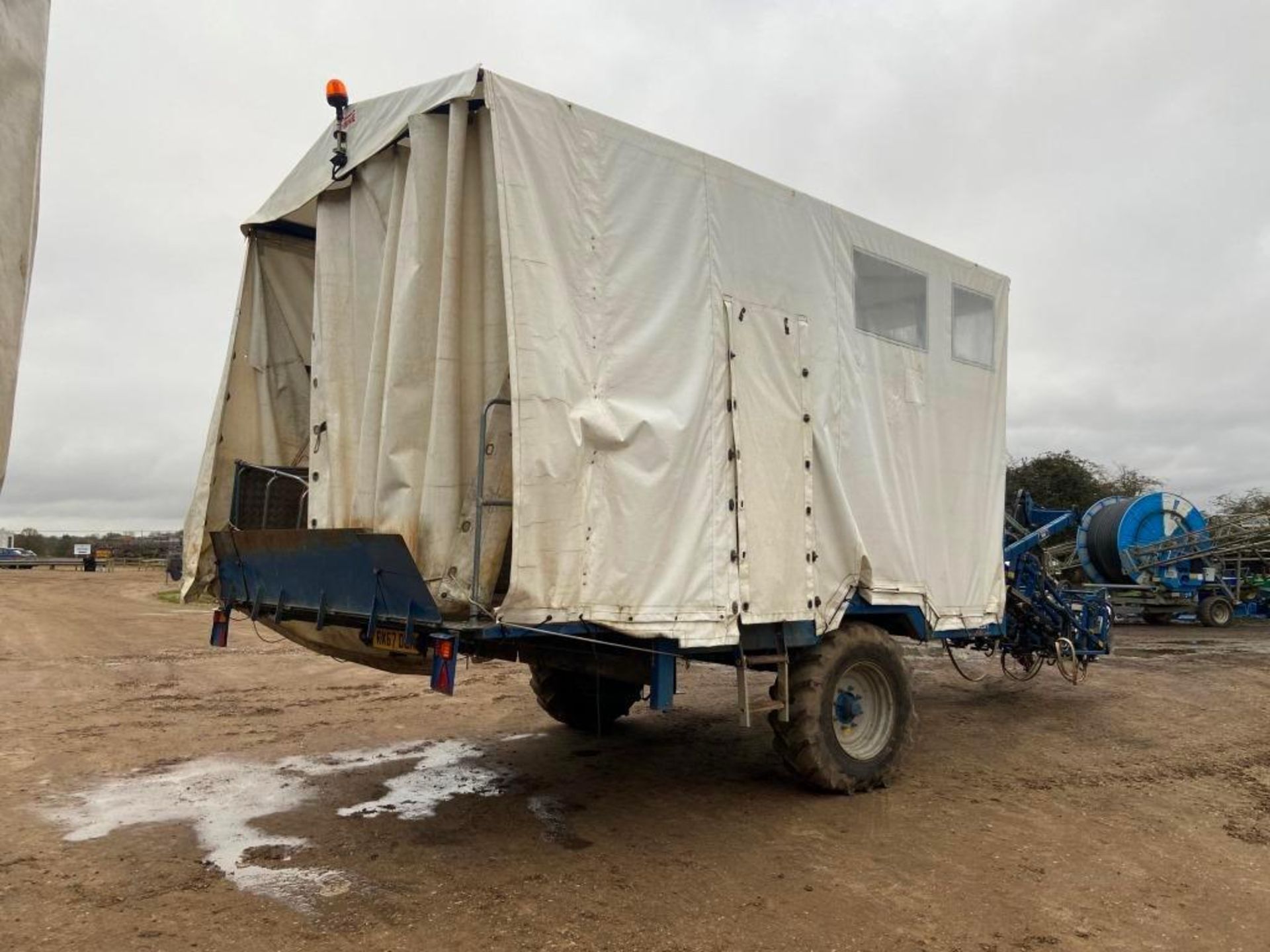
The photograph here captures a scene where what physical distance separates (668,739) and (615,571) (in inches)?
154

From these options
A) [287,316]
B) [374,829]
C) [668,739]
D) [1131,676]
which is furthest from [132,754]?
[1131,676]

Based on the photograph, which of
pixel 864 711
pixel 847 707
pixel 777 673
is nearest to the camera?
pixel 777 673

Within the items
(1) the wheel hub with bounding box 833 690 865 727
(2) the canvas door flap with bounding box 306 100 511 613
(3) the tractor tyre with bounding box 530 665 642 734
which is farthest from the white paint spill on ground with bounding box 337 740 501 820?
(1) the wheel hub with bounding box 833 690 865 727

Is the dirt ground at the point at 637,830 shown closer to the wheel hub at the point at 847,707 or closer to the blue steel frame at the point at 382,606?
the wheel hub at the point at 847,707

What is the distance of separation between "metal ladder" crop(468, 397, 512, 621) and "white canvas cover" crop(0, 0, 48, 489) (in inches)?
106

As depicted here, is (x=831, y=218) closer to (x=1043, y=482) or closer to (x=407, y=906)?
(x=407, y=906)

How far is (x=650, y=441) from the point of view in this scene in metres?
5.00

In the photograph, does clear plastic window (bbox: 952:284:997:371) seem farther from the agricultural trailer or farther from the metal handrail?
the metal handrail

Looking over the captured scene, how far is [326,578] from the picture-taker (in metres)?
4.97

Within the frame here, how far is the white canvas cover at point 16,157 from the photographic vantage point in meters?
1.71

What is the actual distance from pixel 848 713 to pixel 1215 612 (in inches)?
702

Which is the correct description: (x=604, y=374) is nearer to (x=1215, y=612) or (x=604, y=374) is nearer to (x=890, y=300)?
(x=890, y=300)

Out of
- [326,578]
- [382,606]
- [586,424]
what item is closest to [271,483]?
[326,578]

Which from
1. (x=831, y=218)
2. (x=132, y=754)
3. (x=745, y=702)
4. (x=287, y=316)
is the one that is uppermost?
(x=831, y=218)
